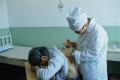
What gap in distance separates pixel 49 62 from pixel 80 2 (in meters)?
1.71

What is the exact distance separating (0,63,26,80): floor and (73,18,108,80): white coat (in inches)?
77.1

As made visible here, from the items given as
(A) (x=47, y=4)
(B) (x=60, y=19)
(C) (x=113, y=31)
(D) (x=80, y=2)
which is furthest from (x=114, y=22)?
(A) (x=47, y=4)

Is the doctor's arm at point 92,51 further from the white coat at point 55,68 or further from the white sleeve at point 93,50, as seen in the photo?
the white coat at point 55,68

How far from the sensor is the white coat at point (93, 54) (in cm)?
144

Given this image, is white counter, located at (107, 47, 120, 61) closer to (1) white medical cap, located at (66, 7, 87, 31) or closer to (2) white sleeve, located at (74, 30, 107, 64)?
(2) white sleeve, located at (74, 30, 107, 64)

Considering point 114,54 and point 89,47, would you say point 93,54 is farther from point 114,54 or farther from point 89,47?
point 114,54

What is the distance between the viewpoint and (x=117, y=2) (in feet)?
8.62

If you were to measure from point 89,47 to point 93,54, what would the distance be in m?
0.07

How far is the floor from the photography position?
317cm

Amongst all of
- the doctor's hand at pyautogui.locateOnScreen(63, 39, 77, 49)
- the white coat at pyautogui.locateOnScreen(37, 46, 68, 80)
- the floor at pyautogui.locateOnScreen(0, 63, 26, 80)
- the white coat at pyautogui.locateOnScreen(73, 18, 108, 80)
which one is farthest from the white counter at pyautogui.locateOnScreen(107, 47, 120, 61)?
the floor at pyautogui.locateOnScreen(0, 63, 26, 80)

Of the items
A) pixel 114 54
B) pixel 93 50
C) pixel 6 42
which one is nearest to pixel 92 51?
pixel 93 50

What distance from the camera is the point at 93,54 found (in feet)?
4.74

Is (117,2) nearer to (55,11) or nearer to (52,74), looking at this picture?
(55,11)

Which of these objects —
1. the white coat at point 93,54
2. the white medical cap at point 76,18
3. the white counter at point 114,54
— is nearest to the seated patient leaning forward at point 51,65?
the white coat at point 93,54
